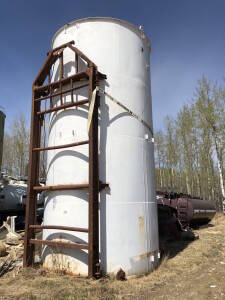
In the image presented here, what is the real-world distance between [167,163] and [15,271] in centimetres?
2697

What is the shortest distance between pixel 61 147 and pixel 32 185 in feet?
4.90

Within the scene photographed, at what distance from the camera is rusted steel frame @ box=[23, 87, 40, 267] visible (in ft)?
23.4

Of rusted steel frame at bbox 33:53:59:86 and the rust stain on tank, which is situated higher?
rusted steel frame at bbox 33:53:59:86

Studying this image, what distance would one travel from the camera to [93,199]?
20.5ft

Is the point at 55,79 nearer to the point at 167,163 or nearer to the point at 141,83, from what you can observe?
the point at 141,83

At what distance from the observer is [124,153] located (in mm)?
6973

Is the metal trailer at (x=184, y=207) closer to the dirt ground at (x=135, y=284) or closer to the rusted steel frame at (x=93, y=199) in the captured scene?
the dirt ground at (x=135, y=284)

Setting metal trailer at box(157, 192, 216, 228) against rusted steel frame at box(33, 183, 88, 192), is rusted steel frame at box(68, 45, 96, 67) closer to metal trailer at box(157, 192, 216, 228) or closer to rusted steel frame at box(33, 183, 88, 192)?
rusted steel frame at box(33, 183, 88, 192)

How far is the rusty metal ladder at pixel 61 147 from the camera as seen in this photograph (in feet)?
20.3

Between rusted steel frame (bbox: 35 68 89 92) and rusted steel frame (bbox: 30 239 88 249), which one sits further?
rusted steel frame (bbox: 35 68 89 92)

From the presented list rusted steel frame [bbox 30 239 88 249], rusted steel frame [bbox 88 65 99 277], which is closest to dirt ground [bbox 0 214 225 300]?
rusted steel frame [bbox 88 65 99 277]

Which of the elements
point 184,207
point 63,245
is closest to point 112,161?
point 63,245

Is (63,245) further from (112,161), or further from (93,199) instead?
(112,161)

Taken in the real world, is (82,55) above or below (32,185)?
above
